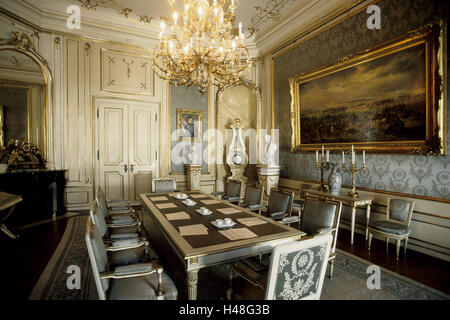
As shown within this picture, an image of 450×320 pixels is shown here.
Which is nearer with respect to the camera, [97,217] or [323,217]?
[97,217]

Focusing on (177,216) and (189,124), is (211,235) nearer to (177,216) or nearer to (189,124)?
(177,216)

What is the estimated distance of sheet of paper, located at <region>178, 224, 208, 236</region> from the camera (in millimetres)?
1615

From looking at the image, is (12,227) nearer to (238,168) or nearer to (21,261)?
(21,261)

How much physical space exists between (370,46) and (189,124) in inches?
125

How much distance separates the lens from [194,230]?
1.68m

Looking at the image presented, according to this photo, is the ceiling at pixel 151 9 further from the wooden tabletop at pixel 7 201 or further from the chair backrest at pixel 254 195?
the wooden tabletop at pixel 7 201

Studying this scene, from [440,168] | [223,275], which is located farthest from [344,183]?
[223,275]

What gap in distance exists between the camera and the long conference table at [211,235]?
1338mm

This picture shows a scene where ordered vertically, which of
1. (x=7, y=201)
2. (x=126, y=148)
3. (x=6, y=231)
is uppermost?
(x=126, y=148)

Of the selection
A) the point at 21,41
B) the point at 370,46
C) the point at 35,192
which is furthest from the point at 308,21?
the point at 35,192

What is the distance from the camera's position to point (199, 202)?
2613 mm

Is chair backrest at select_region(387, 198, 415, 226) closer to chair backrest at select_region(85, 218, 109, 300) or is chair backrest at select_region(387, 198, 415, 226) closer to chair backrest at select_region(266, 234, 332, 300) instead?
chair backrest at select_region(266, 234, 332, 300)

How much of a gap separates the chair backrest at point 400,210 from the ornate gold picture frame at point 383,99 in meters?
0.55
